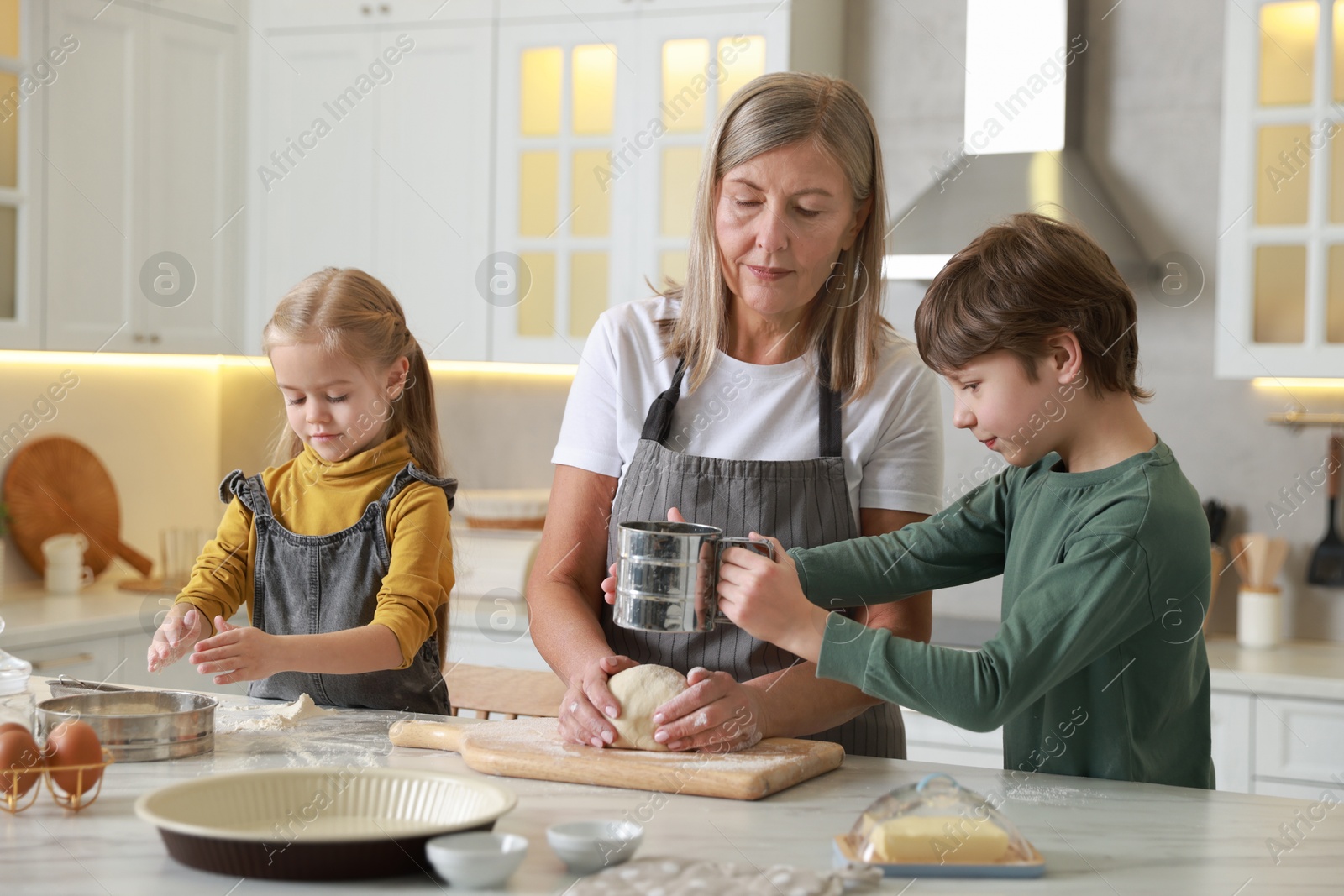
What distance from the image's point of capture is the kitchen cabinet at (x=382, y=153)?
3.40 meters

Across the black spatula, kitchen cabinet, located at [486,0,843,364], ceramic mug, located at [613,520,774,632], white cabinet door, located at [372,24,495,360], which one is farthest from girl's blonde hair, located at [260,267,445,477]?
the black spatula

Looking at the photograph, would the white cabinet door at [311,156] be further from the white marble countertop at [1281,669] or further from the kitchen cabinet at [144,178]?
the white marble countertop at [1281,669]

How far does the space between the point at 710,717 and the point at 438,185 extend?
2459mm

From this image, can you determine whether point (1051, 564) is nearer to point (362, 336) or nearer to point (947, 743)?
point (362, 336)

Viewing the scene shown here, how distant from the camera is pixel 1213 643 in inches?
116

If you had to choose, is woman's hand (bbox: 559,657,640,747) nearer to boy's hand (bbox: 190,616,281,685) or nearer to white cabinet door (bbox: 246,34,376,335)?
boy's hand (bbox: 190,616,281,685)

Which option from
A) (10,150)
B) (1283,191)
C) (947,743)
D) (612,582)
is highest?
(10,150)

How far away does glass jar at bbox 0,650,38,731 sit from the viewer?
4.05ft

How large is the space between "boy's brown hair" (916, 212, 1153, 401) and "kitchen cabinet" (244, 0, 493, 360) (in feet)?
7.25

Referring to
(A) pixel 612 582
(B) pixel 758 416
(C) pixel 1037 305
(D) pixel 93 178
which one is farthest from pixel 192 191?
(C) pixel 1037 305

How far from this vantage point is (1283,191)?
274 centimetres

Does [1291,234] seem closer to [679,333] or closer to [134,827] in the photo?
[679,333]

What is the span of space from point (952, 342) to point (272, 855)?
0.79 metres

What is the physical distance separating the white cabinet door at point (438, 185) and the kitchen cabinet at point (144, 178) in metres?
0.48
